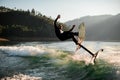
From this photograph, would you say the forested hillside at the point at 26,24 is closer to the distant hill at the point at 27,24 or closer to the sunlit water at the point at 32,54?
the distant hill at the point at 27,24

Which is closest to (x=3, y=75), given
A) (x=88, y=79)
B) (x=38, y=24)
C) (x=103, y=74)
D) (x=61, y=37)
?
(x=61, y=37)

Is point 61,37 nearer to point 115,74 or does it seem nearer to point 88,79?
point 88,79

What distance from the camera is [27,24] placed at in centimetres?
15712

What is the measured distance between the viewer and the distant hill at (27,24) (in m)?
132

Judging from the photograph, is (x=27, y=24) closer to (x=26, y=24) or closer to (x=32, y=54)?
(x=26, y=24)

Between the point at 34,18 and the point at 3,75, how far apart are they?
490ft

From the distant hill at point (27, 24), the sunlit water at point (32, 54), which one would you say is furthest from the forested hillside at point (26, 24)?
the sunlit water at point (32, 54)

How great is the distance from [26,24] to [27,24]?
0.72 m

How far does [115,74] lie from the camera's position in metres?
14.2

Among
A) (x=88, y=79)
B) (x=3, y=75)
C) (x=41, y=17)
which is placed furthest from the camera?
(x=41, y=17)

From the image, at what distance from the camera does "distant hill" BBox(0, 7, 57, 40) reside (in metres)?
132

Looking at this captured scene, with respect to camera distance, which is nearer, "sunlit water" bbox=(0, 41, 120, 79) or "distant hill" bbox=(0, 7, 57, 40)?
"sunlit water" bbox=(0, 41, 120, 79)

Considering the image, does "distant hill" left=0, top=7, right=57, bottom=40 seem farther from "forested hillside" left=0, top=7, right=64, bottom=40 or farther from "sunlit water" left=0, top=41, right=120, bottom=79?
"sunlit water" left=0, top=41, right=120, bottom=79

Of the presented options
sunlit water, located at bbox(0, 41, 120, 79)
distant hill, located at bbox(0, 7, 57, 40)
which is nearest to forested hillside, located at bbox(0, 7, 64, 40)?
distant hill, located at bbox(0, 7, 57, 40)
